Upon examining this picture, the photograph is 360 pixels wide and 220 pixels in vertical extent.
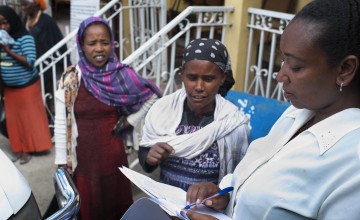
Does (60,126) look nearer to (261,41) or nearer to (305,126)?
(305,126)

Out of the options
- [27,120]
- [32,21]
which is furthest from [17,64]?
[32,21]

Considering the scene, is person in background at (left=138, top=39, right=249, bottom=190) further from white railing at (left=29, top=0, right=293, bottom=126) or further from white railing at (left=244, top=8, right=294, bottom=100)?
white railing at (left=244, top=8, right=294, bottom=100)

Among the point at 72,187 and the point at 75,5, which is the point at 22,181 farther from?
the point at 75,5

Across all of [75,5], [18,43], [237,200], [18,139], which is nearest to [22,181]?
[237,200]

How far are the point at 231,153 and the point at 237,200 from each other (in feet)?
2.06

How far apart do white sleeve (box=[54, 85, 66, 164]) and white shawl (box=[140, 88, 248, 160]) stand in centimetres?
78

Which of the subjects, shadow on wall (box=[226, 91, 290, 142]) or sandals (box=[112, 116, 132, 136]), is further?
sandals (box=[112, 116, 132, 136])

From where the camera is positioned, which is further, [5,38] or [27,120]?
[27,120]

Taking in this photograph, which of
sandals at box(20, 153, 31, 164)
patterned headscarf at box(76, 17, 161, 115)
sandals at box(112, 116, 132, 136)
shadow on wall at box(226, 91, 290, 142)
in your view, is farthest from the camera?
sandals at box(20, 153, 31, 164)

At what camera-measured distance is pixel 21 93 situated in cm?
358

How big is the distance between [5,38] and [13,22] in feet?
0.73

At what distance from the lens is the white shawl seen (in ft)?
5.27

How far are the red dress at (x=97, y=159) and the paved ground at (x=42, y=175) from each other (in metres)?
0.61

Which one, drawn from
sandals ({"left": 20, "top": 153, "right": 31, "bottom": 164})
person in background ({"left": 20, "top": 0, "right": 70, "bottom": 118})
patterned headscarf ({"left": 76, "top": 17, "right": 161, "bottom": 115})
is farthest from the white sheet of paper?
person in background ({"left": 20, "top": 0, "right": 70, "bottom": 118})
